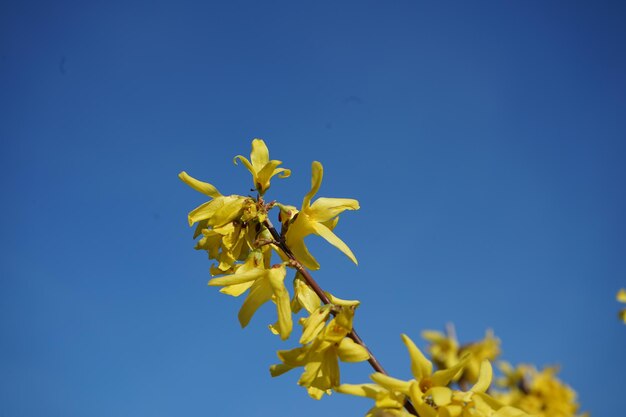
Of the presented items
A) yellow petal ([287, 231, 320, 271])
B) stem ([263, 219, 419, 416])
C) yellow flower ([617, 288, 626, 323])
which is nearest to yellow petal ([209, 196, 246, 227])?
stem ([263, 219, 419, 416])

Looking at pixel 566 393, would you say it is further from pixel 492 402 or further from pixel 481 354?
pixel 492 402

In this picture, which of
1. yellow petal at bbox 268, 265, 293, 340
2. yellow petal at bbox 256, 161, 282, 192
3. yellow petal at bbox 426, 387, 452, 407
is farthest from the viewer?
yellow petal at bbox 256, 161, 282, 192

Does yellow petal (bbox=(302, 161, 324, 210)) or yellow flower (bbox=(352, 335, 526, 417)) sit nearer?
yellow flower (bbox=(352, 335, 526, 417))

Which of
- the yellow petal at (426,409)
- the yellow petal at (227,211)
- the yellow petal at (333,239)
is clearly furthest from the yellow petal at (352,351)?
the yellow petal at (227,211)

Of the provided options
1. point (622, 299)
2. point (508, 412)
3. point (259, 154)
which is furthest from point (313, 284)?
point (622, 299)

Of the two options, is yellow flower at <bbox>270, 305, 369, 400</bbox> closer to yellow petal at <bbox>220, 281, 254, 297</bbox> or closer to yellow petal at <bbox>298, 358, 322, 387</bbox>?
yellow petal at <bbox>298, 358, 322, 387</bbox>
